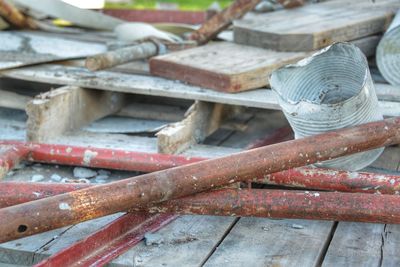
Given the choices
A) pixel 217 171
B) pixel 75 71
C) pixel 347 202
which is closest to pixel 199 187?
pixel 217 171

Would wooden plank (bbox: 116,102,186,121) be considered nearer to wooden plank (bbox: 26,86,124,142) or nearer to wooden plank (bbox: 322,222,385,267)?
wooden plank (bbox: 26,86,124,142)

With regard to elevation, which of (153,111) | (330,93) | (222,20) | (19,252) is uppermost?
(222,20)

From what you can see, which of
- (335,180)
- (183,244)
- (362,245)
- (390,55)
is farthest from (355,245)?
(390,55)

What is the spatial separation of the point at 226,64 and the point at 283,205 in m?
1.30

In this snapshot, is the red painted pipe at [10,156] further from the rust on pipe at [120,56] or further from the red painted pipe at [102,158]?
the rust on pipe at [120,56]

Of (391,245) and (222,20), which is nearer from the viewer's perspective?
(391,245)

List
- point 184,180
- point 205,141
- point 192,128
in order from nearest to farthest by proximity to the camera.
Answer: point 184,180, point 192,128, point 205,141

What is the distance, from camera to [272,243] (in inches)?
107

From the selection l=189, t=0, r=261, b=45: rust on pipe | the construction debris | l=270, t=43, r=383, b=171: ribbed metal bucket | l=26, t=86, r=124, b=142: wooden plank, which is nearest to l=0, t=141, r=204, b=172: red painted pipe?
the construction debris

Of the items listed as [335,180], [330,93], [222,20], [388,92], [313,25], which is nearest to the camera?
[335,180]

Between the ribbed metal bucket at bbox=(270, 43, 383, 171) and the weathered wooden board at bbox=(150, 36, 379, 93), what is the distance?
355 millimetres

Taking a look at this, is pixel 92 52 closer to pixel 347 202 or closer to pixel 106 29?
pixel 106 29

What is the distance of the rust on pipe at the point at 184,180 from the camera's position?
7.70ft

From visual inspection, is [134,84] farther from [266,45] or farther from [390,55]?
[390,55]
